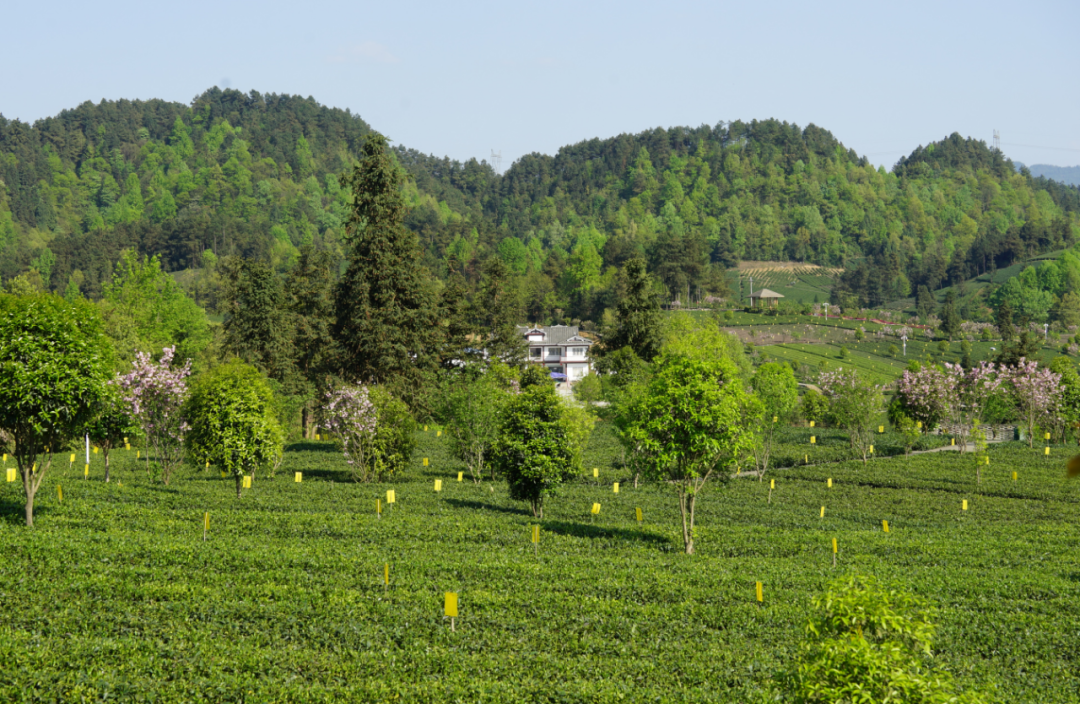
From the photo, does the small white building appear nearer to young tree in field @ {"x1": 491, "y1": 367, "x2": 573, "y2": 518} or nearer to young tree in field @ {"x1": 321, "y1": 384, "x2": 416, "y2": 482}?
young tree in field @ {"x1": 321, "y1": 384, "x2": 416, "y2": 482}

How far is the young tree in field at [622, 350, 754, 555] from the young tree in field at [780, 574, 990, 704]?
671 inches

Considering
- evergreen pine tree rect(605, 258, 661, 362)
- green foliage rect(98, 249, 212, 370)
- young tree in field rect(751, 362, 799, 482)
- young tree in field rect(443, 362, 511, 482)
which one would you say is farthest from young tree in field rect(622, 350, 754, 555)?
green foliage rect(98, 249, 212, 370)

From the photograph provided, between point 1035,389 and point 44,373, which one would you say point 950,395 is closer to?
point 1035,389

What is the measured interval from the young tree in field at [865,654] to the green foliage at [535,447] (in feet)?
71.2

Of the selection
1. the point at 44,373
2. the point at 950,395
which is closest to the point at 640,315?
the point at 950,395

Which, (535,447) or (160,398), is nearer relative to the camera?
(535,447)

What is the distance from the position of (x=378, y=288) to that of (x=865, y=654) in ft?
167

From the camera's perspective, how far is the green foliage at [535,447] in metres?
33.2

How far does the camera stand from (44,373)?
23.7 metres

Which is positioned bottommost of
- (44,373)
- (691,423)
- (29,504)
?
(29,504)

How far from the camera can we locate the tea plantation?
1633cm

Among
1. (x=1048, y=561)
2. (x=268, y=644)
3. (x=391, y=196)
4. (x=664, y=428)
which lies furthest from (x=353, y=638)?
(x=391, y=196)

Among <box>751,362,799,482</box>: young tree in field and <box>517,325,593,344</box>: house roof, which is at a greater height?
<box>517,325,593,344</box>: house roof

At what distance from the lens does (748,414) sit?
1225 inches
